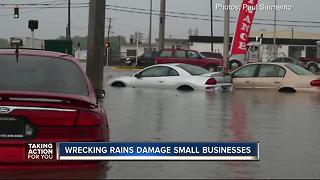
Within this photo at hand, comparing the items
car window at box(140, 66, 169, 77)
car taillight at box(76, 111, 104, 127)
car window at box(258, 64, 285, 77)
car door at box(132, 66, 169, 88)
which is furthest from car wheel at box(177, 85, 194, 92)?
car taillight at box(76, 111, 104, 127)

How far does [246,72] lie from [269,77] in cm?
95

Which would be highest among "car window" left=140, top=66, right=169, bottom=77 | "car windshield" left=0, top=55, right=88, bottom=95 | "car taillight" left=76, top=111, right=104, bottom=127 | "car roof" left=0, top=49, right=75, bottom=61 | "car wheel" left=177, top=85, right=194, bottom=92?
"car roof" left=0, top=49, right=75, bottom=61

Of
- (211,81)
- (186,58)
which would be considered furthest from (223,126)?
(186,58)

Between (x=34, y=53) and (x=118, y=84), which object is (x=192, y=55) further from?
(x=34, y=53)

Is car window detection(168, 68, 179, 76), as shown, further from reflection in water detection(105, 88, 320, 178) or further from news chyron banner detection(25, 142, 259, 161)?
news chyron banner detection(25, 142, 259, 161)

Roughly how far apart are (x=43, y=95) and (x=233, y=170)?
96.6 inches

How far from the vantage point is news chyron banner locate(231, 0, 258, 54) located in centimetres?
2912

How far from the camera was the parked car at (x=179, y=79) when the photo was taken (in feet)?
63.0

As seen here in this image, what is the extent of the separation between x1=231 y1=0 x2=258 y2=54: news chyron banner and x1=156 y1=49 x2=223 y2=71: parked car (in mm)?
6209

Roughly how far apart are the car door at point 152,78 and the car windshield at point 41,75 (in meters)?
13.2

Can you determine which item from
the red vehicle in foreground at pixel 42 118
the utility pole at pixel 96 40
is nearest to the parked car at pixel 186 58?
the utility pole at pixel 96 40

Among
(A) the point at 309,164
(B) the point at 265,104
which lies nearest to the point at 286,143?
(A) the point at 309,164

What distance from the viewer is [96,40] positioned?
15234mm

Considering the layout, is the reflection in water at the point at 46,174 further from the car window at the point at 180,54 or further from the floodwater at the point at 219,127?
the car window at the point at 180,54
